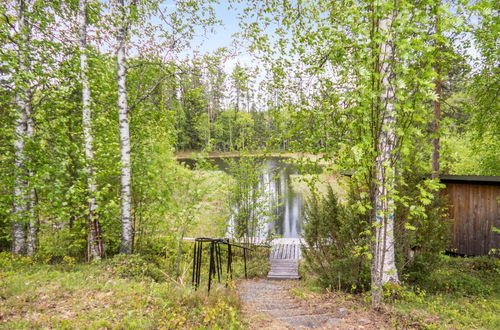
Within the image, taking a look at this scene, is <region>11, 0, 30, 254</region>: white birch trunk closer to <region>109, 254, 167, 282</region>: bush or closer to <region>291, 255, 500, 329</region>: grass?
<region>109, 254, 167, 282</region>: bush

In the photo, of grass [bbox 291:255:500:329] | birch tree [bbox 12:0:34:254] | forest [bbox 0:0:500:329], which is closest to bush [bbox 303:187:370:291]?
forest [bbox 0:0:500:329]

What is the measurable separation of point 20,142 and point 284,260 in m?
8.47

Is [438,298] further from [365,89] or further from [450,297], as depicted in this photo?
[365,89]

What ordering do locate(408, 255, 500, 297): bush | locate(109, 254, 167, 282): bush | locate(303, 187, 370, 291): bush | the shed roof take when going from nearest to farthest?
1. locate(303, 187, 370, 291): bush
2. locate(408, 255, 500, 297): bush
3. locate(109, 254, 167, 282): bush
4. the shed roof

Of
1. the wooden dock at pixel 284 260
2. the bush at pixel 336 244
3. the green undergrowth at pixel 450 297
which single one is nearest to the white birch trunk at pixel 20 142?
the bush at pixel 336 244

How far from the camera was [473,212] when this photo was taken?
9.05m

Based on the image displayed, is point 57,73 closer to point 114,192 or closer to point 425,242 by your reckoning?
point 114,192

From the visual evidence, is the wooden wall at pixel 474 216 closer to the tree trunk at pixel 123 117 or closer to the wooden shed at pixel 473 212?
the wooden shed at pixel 473 212

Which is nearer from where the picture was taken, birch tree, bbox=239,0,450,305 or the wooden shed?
birch tree, bbox=239,0,450,305

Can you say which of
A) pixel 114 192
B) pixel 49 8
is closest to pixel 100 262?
pixel 114 192

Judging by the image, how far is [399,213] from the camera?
586 centimetres

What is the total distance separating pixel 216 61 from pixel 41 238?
638cm

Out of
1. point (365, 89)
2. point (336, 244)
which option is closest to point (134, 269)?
point (336, 244)

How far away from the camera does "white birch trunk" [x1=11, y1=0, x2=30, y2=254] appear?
5091mm
